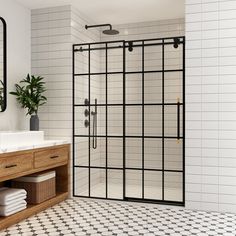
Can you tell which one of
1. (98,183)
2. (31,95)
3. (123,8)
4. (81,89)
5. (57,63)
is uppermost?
(123,8)

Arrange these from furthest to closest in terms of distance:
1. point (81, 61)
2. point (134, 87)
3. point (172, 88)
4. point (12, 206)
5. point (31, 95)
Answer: point (81, 61) < point (134, 87) < point (172, 88) < point (31, 95) < point (12, 206)

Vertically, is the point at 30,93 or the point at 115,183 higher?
the point at 30,93

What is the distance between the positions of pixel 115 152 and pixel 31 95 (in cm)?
141

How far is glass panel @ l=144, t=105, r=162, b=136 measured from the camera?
4250 millimetres

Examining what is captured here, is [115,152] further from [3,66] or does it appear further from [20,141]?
[3,66]

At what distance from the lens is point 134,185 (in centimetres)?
457

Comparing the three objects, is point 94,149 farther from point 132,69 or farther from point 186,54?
point 186,54

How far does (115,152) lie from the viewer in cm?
444

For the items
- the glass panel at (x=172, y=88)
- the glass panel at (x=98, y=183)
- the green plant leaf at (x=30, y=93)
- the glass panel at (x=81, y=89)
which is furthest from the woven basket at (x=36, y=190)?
the glass panel at (x=172, y=88)

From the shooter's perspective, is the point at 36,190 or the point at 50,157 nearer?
the point at 36,190

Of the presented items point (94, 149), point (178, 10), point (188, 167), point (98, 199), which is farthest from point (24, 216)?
point (178, 10)

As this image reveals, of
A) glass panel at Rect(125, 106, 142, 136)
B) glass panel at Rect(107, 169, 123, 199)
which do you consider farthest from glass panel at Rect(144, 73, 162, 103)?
glass panel at Rect(107, 169, 123, 199)

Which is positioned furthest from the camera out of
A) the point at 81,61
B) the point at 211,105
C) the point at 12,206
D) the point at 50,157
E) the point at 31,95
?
the point at 81,61

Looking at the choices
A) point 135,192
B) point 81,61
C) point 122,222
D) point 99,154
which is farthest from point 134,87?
point 122,222
